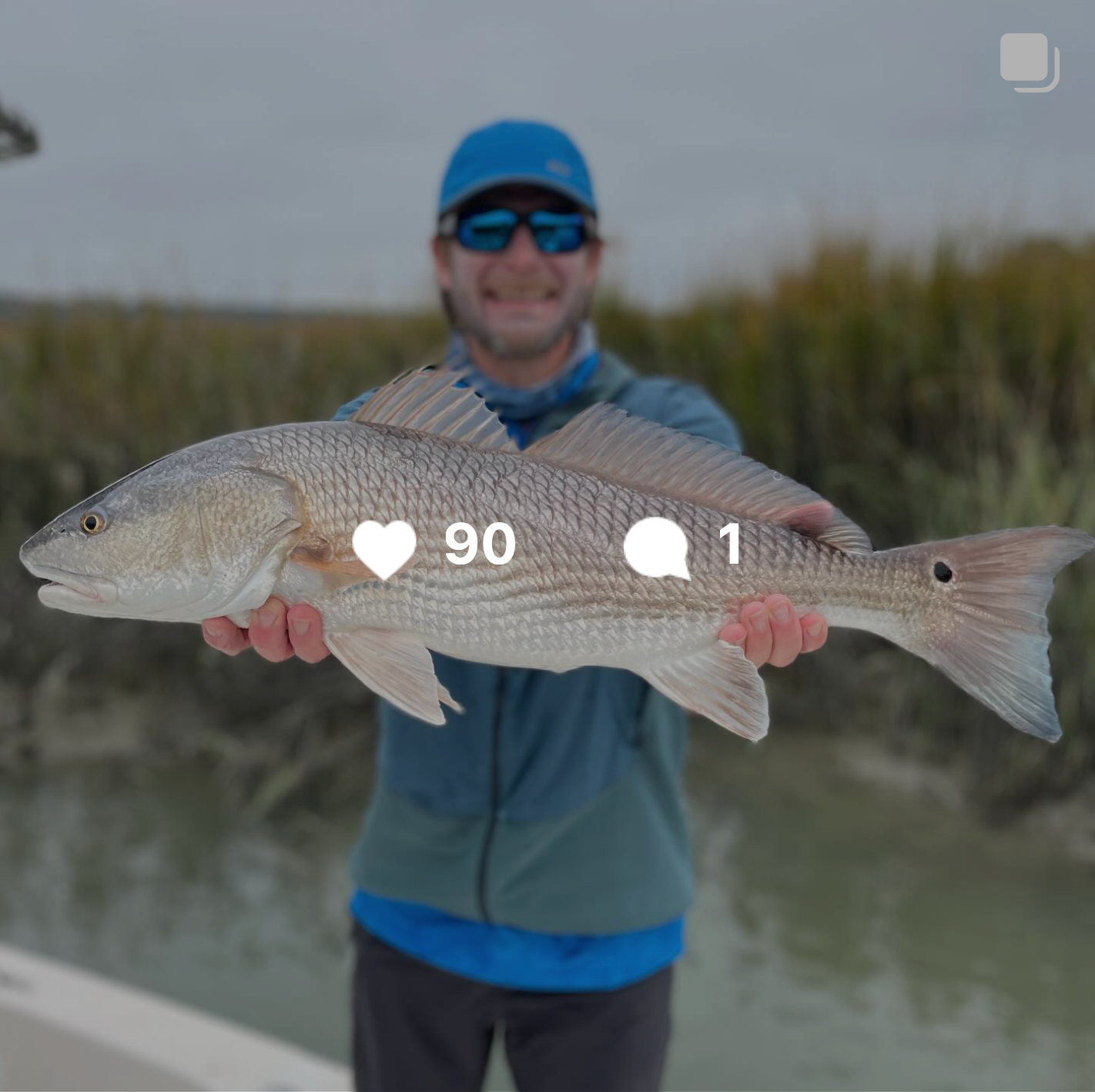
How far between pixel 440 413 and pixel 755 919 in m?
4.22

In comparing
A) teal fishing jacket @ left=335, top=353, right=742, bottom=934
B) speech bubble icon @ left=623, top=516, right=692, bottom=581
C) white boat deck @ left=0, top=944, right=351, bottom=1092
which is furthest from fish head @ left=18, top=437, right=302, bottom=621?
white boat deck @ left=0, top=944, right=351, bottom=1092

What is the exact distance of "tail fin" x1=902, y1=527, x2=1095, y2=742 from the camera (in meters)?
1.14

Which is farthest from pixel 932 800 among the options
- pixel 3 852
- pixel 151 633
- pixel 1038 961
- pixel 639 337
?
pixel 3 852

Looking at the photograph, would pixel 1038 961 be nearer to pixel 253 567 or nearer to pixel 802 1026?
pixel 802 1026

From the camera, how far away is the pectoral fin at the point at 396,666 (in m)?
1.23

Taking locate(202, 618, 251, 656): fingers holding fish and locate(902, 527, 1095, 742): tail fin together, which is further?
locate(202, 618, 251, 656): fingers holding fish

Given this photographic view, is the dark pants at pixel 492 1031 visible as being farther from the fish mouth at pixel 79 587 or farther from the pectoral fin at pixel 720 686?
the fish mouth at pixel 79 587

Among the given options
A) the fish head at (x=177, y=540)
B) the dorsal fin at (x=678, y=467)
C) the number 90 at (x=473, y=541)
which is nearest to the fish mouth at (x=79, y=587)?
the fish head at (x=177, y=540)

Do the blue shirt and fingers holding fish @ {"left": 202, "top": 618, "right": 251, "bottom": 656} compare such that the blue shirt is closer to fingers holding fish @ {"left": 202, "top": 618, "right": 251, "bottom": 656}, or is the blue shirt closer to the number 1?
fingers holding fish @ {"left": 202, "top": 618, "right": 251, "bottom": 656}

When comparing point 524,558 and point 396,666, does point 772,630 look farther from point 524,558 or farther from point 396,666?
point 396,666

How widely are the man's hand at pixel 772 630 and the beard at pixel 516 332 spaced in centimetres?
83

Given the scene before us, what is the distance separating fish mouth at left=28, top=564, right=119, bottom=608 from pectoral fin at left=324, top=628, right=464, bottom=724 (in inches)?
10.7

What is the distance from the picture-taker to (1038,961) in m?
4.26

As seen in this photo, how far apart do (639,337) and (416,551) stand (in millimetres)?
1719
